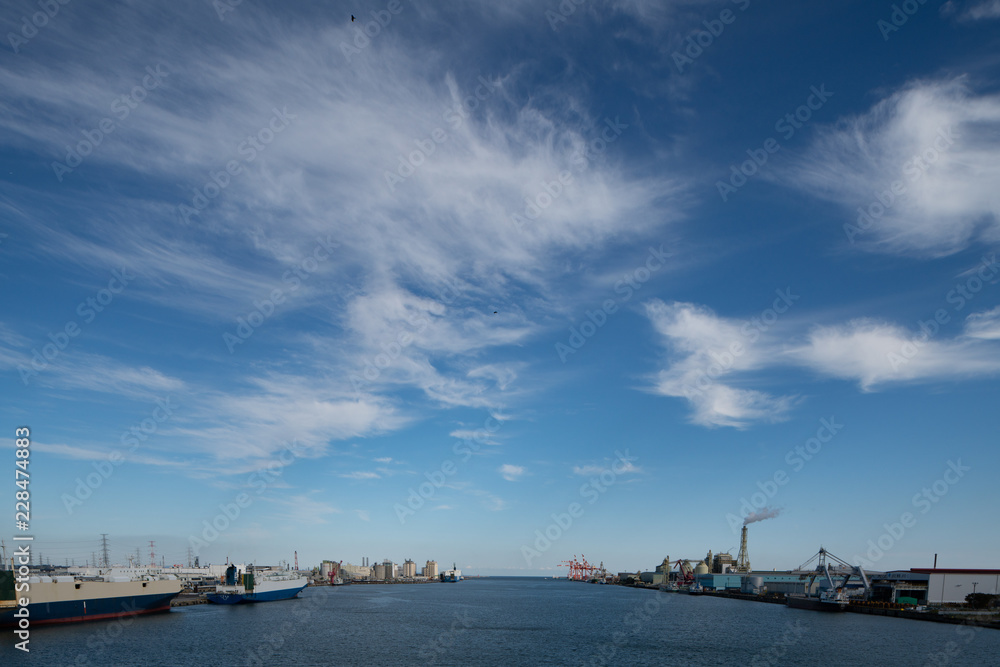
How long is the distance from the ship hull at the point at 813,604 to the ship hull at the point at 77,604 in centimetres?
Answer: 10458

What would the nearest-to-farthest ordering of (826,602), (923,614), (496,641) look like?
(496,641) < (923,614) < (826,602)

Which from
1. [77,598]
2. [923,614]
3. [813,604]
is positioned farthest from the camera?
[813,604]

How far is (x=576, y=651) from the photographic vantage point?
1944 inches

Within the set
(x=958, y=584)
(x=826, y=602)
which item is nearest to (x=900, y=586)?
(x=958, y=584)

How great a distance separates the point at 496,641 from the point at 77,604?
4726 centimetres

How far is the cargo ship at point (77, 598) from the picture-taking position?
56.3 metres

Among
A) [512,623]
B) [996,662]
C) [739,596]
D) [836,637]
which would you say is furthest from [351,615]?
[739,596]

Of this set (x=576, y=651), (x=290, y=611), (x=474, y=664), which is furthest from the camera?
(x=290, y=611)

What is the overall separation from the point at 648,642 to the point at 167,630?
2013 inches

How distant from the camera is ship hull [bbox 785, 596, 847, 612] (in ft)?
314

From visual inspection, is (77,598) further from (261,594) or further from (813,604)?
(813,604)

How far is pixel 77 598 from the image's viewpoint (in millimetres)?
63500

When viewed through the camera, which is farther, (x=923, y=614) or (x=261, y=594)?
(x=261, y=594)

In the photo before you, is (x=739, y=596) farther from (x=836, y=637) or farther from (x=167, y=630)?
(x=167, y=630)
